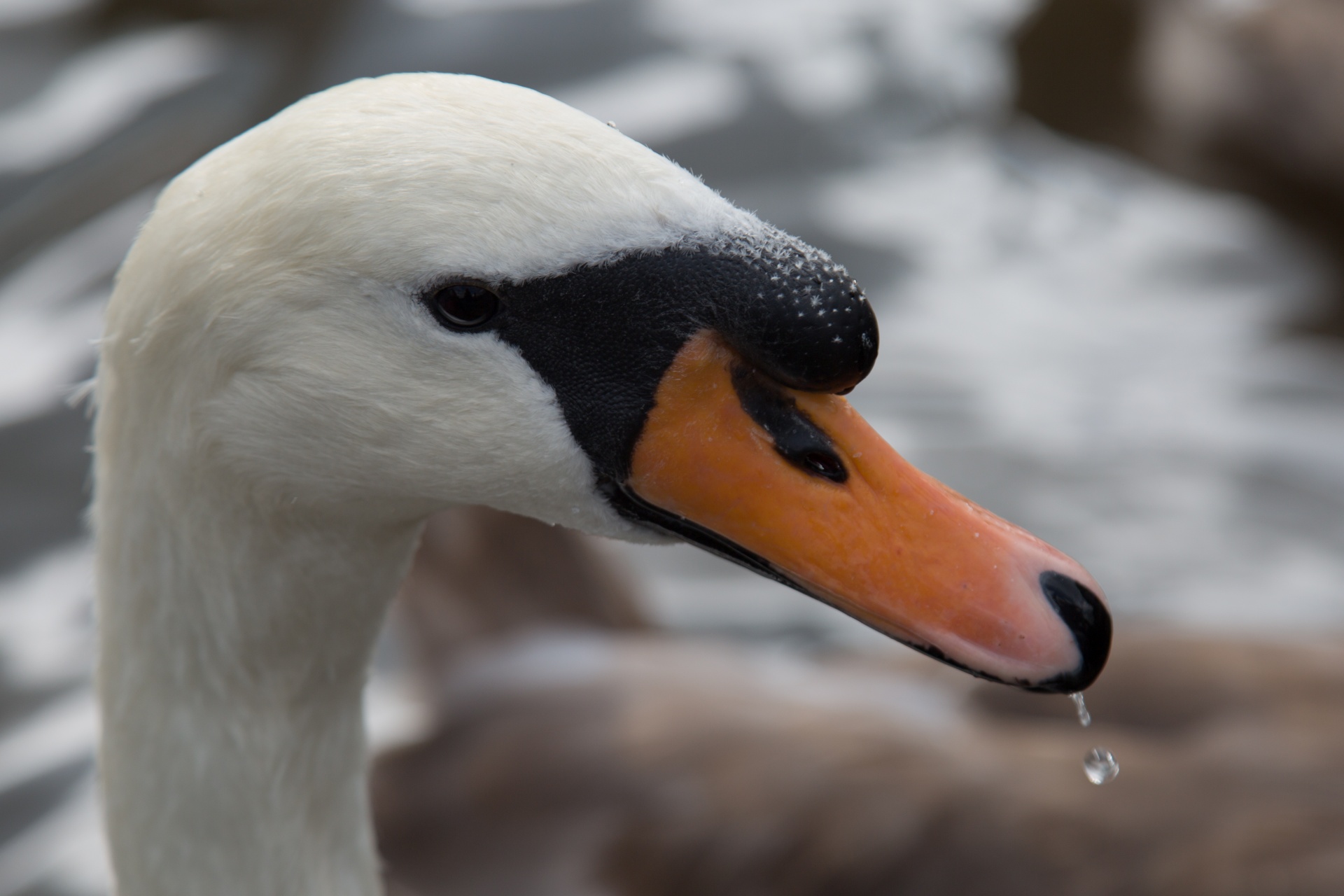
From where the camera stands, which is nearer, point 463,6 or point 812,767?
point 812,767

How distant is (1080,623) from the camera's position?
5.57ft

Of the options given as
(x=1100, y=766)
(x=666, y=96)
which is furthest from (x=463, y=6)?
(x=1100, y=766)

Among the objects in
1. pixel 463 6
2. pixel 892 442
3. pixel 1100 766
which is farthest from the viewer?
pixel 463 6

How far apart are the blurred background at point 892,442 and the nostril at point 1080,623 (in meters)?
1.73

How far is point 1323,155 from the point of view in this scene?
721 centimetres

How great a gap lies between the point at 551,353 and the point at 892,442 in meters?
4.32

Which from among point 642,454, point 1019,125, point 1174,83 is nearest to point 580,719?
point 642,454

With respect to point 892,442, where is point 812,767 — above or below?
above

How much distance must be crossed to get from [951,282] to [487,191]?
5186 mm

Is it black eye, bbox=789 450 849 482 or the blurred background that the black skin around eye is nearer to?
black eye, bbox=789 450 849 482

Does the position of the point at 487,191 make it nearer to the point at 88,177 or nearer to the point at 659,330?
Answer: the point at 659,330

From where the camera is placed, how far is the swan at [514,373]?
5.46 ft

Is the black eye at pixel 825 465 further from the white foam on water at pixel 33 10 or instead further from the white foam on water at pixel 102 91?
the white foam on water at pixel 33 10

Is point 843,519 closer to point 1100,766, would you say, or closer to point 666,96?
point 1100,766
